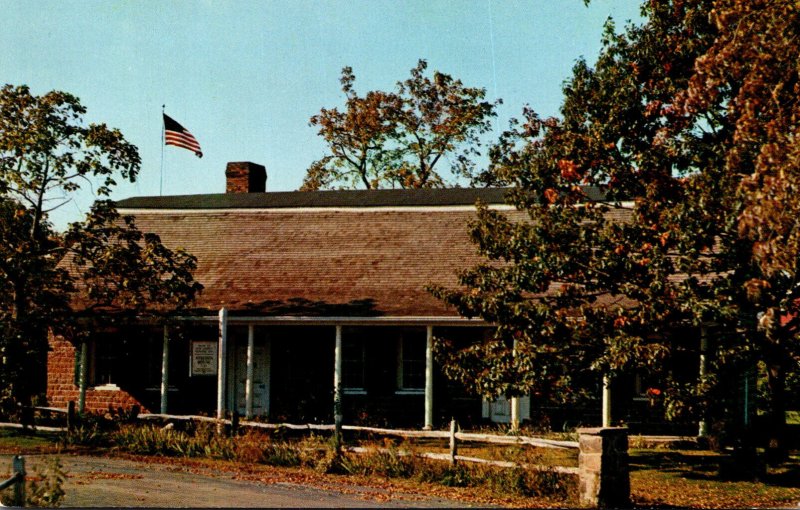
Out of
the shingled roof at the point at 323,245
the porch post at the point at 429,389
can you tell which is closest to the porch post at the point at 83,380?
the shingled roof at the point at 323,245

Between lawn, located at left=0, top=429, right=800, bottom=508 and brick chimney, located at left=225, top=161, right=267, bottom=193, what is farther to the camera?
brick chimney, located at left=225, top=161, right=267, bottom=193

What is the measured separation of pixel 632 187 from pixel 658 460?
18.3 feet

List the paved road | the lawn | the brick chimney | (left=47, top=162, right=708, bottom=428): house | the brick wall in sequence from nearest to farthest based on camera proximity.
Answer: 1. the paved road
2. the lawn
3. (left=47, top=162, right=708, bottom=428): house
4. the brick wall
5. the brick chimney

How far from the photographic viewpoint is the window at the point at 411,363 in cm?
2386

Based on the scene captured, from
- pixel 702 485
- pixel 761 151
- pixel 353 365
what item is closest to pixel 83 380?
pixel 353 365

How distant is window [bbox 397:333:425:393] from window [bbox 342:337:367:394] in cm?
98

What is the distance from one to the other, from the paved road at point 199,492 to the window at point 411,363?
334 inches

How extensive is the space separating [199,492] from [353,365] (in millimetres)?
10580

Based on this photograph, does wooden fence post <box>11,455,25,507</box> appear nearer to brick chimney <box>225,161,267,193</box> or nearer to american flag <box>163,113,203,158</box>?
american flag <box>163,113,203,158</box>

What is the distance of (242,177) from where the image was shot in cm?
3288

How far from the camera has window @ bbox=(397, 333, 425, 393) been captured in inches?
939

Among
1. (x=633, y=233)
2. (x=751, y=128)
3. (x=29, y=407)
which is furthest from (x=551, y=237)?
(x=29, y=407)

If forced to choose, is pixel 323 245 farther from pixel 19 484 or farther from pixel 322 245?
pixel 19 484

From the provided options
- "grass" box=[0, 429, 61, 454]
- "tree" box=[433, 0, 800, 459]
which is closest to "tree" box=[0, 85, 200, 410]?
"grass" box=[0, 429, 61, 454]
